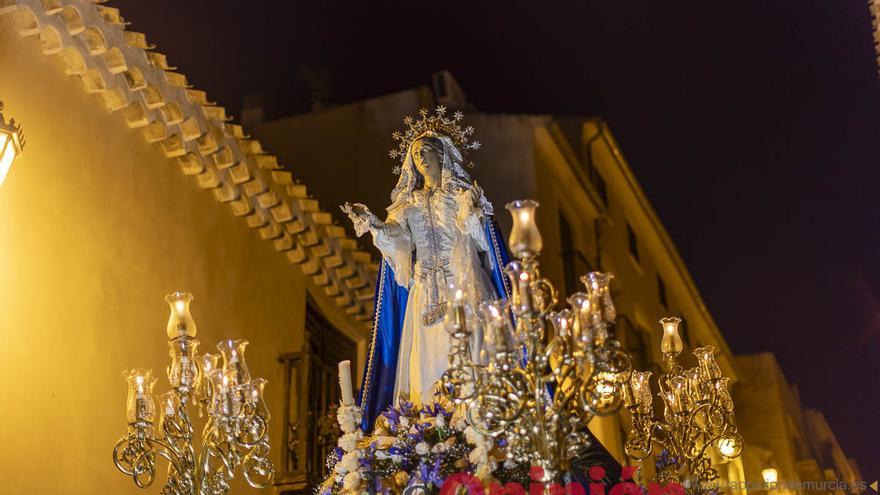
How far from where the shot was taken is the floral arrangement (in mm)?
6516

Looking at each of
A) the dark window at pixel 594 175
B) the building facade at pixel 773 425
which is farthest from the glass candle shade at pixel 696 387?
the building facade at pixel 773 425

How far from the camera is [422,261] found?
8.14 meters

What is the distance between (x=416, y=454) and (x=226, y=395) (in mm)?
1246

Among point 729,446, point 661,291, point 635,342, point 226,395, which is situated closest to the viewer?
point 226,395

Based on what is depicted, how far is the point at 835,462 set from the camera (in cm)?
2836

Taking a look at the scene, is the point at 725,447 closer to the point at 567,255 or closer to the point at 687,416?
the point at 687,416

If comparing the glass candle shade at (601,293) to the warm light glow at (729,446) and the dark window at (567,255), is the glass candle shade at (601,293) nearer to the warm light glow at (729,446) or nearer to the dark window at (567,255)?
the warm light glow at (729,446)

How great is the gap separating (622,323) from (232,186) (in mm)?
8505

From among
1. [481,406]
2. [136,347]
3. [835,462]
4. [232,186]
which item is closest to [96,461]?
[136,347]

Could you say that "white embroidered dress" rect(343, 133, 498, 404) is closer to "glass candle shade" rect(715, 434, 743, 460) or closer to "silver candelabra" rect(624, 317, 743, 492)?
"silver candelabra" rect(624, 317, 743, 492)

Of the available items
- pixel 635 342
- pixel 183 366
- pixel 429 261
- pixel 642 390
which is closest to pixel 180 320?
pixel 183 366

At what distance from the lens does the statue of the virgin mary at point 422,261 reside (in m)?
7.82

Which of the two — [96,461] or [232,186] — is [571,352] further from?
[232,186]

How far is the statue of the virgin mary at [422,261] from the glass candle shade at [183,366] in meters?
1.20
